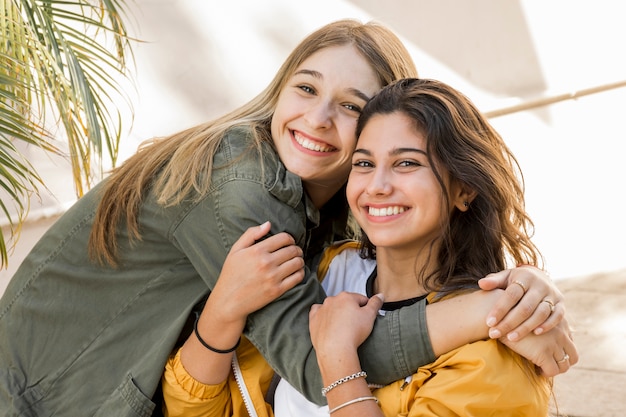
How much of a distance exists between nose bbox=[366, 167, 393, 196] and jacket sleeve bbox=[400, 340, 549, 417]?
1.38ft

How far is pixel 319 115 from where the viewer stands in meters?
2.39

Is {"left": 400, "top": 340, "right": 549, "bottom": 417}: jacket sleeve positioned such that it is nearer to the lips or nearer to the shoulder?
the shoulder

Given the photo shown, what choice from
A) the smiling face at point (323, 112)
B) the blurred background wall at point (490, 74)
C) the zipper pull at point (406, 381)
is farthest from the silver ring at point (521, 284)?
the blurred background wall at point (490, 74)

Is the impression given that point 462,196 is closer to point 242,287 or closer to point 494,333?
point 494,333

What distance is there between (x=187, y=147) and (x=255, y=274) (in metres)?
0.47

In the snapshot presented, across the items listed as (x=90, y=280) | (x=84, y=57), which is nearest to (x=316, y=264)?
(x=90, y=280)

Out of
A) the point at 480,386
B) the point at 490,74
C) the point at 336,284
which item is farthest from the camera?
the point at 490,74

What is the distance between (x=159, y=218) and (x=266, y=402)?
57 centimetres

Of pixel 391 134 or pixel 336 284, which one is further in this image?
pixel 336 284

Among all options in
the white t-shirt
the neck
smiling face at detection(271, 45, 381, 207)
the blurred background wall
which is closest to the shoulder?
the white t-shirt

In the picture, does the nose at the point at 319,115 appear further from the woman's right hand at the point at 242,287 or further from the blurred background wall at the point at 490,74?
the blurred background wall at the point at 490,74

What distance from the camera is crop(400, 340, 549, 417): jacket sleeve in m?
1.93

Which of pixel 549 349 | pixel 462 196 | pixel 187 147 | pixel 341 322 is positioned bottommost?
pixel 549 349

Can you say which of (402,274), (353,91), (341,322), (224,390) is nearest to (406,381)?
(341,322)
